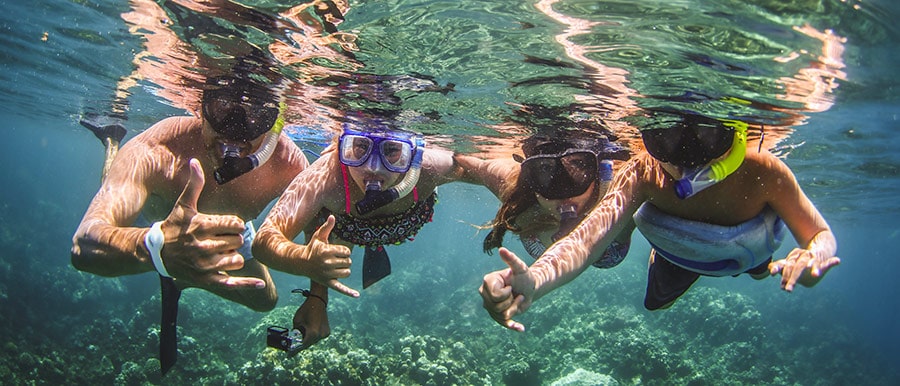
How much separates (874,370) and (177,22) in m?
31.7

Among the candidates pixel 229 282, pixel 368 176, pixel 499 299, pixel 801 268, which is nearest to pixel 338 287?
pixel 229 282

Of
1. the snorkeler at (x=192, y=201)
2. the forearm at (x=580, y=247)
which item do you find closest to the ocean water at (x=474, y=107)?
the snorkeler at (x=192, y=201)

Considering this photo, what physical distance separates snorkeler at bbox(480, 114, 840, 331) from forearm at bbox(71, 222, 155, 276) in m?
2.91

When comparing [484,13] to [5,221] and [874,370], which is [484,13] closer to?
[874,370]

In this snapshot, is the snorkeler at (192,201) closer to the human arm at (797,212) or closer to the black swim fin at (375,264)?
the black swim fin at (375,264)

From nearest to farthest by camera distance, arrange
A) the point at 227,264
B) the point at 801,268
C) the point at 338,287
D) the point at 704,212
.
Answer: the point at 227,264 → the point at 801,268 → the point at 338,287 → the point at 704,212

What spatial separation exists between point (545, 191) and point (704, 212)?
5.92ft

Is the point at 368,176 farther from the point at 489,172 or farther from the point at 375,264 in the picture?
the point at 375,264

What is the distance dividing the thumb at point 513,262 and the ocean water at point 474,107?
2.89 m

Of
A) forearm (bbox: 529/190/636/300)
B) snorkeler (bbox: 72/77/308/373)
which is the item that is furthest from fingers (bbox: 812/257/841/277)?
snorkeler (bbox: 72/77/308/373)

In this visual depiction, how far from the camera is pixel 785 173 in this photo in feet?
12.8

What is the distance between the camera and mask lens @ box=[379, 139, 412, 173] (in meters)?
5.46

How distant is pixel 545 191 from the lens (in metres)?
5.62

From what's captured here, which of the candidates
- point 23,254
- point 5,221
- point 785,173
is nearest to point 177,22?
point 785,173
